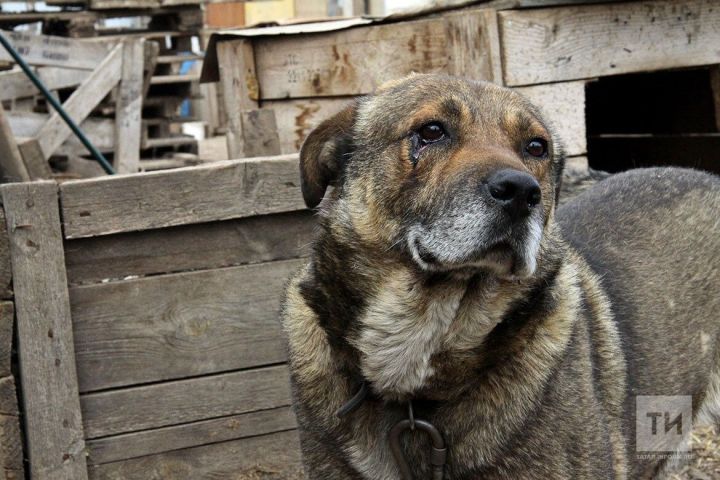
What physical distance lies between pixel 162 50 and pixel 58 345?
829 centimetres

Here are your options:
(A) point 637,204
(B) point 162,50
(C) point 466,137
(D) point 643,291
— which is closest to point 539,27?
(A) point 637,204

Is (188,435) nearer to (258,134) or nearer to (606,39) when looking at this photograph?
(258,134)

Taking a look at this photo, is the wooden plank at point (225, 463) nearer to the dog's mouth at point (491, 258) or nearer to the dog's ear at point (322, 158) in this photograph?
the dog's ear at point (322, 158)

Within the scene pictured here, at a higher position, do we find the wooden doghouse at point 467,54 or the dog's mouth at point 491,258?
the wooden doghouse at point 467,54

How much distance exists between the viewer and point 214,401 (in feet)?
14.4

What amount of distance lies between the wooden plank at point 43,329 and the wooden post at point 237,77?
183 centimetres

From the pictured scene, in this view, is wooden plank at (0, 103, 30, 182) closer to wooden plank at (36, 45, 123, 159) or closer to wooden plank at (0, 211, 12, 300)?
wooden plank at (0, 211, 12, 300)

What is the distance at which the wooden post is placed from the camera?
587 cm

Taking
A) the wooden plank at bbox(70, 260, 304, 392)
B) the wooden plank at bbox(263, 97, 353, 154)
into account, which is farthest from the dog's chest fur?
the wooden plank at bbox(263, 97, 353, 154)

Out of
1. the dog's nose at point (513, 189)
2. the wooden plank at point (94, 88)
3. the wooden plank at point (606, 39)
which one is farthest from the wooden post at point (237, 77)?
the wooden plank at point (94, 88)

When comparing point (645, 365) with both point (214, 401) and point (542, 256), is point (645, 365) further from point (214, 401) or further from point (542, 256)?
point (214, 401)

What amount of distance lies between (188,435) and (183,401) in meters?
0.15

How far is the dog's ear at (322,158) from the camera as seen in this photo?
345 centimetres

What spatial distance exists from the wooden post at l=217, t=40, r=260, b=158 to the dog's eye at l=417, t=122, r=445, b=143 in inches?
111
